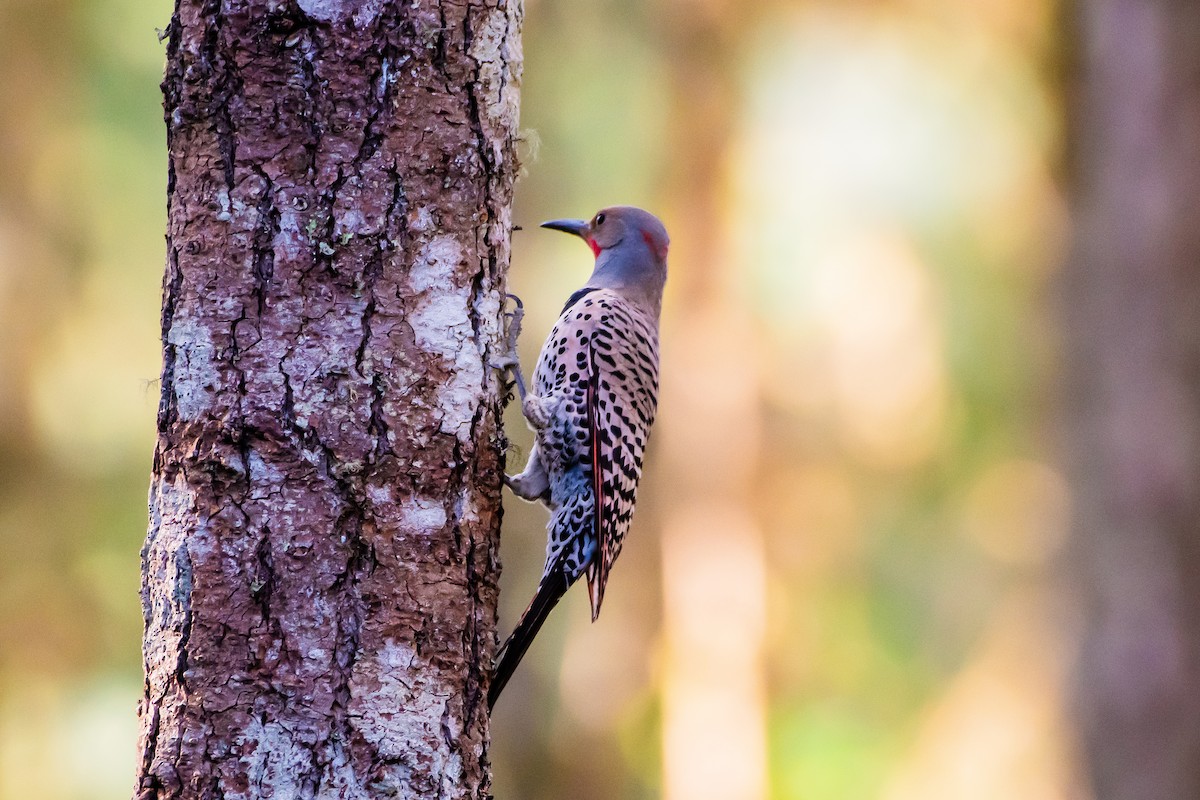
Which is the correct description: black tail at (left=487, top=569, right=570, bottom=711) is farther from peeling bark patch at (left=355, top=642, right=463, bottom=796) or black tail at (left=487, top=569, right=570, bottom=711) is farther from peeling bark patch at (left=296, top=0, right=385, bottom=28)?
peeling bark patch at (left=296, top=0, right=385, bottom=28)

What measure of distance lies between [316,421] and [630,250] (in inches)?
95.7

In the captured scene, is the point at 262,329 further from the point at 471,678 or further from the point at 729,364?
the point at 729,364

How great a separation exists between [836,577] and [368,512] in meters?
11.0

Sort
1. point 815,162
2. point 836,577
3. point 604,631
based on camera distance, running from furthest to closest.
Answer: point 836,577, point 815,162, point 604,631

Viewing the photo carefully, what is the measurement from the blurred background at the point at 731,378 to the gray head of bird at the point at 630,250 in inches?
151

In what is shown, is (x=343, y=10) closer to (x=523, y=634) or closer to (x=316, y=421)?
(x=316, y=421)

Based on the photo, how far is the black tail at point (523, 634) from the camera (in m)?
2.83

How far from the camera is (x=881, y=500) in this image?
13.1m

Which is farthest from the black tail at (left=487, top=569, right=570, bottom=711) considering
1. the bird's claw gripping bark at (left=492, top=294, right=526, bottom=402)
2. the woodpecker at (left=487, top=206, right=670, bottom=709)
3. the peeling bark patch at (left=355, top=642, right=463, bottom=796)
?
the bird's claw gripping bark at (left=492, top=294, right=526, bottom=402)

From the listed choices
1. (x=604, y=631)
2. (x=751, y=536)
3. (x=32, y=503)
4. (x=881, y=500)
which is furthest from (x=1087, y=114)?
(x=32, y=503)

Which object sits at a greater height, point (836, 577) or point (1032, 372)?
point (1032, 372)

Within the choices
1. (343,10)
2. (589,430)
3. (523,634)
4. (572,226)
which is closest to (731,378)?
(572,226)

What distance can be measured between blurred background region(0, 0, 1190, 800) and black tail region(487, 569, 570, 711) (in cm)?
435

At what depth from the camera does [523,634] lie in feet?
9.82
